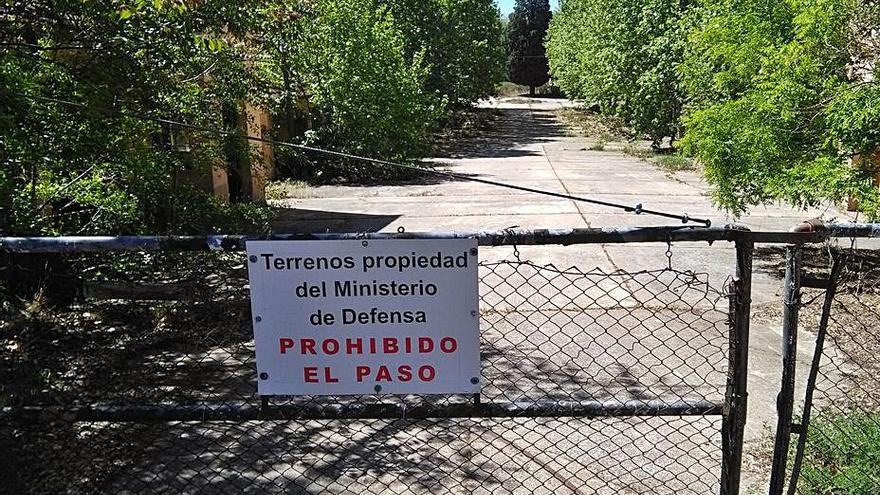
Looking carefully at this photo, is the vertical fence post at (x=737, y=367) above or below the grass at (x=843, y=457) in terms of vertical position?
above

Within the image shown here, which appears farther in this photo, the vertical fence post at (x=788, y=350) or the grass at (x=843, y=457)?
the grass at (x=843, y=457)

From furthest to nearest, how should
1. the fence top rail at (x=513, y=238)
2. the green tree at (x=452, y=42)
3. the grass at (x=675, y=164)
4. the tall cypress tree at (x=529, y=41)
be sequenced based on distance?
the tall cypress tree at (x=529, y=41) < the green tree at (x=452, y=42) < the grass at (x=675, y=164) < the fence top rail at (x=513, y=238)

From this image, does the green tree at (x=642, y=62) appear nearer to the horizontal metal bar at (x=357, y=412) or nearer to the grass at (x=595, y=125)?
the grass at (x=595, y=125)

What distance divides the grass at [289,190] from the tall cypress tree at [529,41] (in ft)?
192

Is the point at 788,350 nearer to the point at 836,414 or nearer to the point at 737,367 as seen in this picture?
the point at 737,367

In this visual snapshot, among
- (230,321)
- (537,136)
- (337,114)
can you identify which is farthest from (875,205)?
(537,136)

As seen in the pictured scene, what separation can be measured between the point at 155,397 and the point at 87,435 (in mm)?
631

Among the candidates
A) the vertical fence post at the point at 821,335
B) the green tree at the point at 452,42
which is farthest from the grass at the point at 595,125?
the vertical fence post at the point at 821,335

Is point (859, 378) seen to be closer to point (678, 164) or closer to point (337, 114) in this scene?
point (337, 114)

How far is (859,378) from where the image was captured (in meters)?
5.13

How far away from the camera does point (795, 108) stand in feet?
22.7

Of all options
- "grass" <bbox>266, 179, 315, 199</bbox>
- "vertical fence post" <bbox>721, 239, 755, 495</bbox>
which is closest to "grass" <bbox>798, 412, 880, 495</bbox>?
"vertical fence post" <bbox>721, 239, 755, 495</bbox>

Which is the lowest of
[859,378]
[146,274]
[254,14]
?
[859,378]

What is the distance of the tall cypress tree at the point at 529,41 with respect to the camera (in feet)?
245
